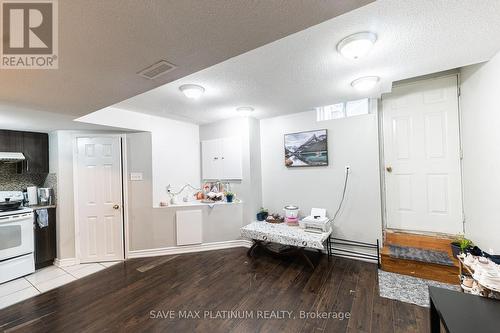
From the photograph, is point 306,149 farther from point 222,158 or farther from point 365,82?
point 222,158

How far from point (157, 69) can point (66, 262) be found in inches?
144

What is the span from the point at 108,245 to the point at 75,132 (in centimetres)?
193

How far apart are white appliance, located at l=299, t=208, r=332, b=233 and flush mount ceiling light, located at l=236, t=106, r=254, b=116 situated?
6.34ft

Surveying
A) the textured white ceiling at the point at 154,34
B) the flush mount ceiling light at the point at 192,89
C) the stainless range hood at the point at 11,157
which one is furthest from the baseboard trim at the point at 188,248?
the textured white ceiling at the point at 154,34

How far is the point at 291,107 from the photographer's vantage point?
10.9 feet

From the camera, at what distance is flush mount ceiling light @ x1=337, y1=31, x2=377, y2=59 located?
152 cm

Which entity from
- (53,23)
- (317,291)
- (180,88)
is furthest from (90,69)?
(317,291)

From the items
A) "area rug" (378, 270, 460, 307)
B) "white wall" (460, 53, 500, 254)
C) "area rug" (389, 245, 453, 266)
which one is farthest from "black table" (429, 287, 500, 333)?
"area rug" (389, 245, 453, 266)

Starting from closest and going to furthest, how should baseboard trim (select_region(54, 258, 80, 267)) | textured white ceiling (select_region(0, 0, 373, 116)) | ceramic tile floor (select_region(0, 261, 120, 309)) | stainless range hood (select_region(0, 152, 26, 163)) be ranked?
textured white ceiling (select_region(0, 0, 373, 116)), ceramic tile floor (select_region(0, 261, 120, 309)), stainless range hood (select_region(0, 152, 26, 163)), baseboard trim (select_region(54, 258, 80, 267))

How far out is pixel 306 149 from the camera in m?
3.55

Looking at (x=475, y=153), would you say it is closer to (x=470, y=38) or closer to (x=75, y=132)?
(x=470, y=38)

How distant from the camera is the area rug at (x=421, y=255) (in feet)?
8.21

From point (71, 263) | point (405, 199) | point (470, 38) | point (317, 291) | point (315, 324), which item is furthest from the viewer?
point (71, 263)

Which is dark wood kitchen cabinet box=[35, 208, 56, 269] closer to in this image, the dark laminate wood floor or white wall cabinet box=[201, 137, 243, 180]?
the dark laminate wood floor
